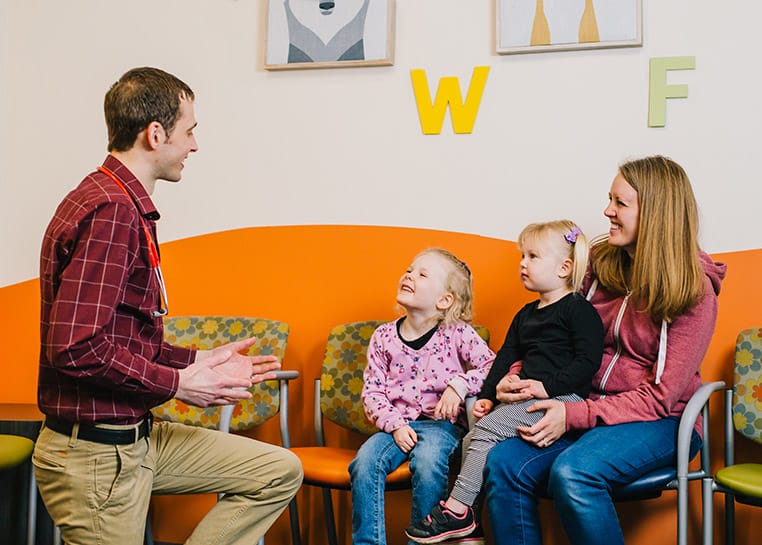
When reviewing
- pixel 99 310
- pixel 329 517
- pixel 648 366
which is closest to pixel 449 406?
pixel 648 366

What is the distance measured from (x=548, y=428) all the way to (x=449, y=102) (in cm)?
126

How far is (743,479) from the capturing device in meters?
2.29

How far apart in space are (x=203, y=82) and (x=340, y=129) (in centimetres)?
58

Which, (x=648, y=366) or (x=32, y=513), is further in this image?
(x=32, y=513)

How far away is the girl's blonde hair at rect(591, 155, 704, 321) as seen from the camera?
7.95 ft

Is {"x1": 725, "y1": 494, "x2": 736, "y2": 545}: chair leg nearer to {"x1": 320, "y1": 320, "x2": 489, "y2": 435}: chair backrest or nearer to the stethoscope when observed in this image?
{"x1": 320, "y1": 320, "x2": 489, "y2": 435}: chair backrest

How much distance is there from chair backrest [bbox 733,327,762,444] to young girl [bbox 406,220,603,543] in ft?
1.62

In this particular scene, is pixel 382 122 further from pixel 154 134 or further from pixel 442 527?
pixel 442 527

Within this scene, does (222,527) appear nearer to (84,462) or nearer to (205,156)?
(84,462)

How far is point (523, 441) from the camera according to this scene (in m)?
2.42

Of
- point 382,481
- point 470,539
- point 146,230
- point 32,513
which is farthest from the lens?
point 32,513

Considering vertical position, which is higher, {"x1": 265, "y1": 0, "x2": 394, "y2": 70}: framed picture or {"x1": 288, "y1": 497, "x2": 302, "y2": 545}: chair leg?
{"x1": 265, "y1": 0, "x2": 394, "y2": 70}: framed picture

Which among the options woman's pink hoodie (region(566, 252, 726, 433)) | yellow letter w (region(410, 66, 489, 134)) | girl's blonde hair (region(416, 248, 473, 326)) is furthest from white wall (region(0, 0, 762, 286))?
woman's pink hoodie (region(566, 252, 726, 433))

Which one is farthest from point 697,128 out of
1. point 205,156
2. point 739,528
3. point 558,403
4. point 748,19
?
point 205,156
